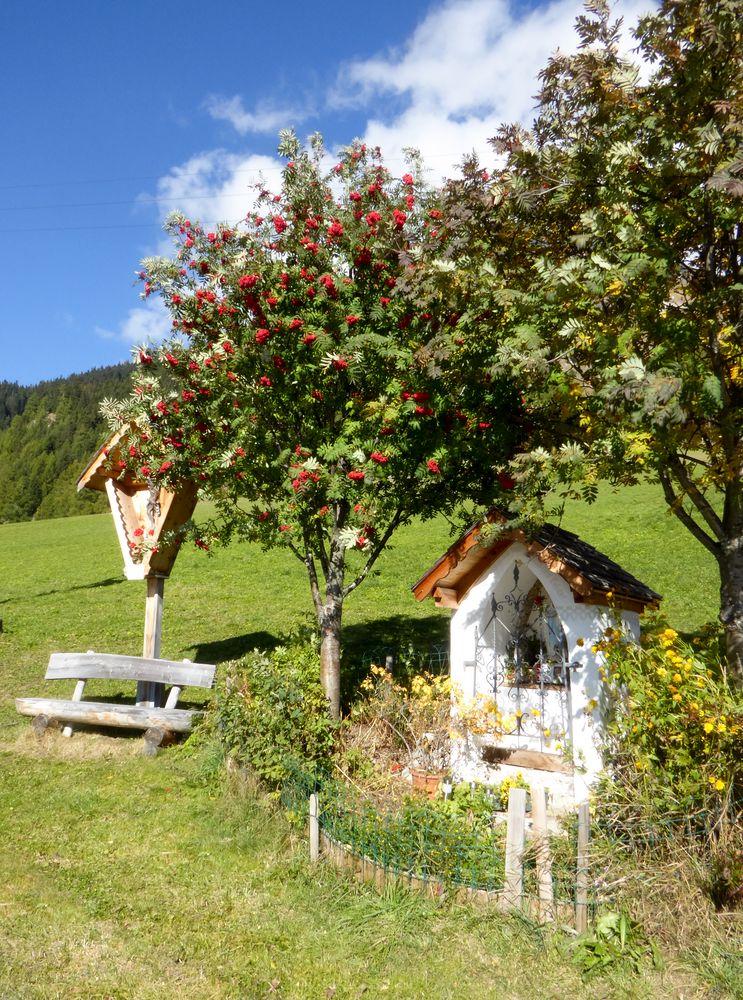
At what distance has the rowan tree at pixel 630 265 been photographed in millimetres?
5816

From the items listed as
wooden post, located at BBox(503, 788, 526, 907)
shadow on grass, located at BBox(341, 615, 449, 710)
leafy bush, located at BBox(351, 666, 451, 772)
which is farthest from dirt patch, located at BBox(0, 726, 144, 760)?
wooden post, located at BBox(503, 788, 526, 907)

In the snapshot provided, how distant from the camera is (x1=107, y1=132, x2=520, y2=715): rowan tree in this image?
312 inches

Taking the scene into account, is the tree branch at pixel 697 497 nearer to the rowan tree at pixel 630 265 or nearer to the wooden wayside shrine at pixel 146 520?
the rowan tree at pixel 630 265

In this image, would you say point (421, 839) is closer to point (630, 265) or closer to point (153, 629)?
point (630, 265)

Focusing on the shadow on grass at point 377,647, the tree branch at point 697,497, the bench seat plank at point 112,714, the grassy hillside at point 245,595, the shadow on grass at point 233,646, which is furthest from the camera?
the grassy hillside at point 245,595

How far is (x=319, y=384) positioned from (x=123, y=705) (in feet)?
18.9

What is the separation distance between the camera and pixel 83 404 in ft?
432

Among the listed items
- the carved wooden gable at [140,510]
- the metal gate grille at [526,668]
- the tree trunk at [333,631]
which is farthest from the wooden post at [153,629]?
the metal gate grille at [526,668]

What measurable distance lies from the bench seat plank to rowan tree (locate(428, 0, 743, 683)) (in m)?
5.95

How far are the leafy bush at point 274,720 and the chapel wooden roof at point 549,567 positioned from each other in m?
1.88

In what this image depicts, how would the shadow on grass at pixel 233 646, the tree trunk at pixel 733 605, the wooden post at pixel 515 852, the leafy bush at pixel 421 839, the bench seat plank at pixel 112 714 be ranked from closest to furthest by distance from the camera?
the wooden post at pixel 515 852 → the leafy bush at pixel 421 839 → the tree trunk at pixel 733 605 → the bench seat plank at pixel 112 714 → the shadow on grass at pixel 233 646

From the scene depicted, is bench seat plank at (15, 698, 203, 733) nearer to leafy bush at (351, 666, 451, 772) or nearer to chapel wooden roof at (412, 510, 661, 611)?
leafy bush at (351, 666, 451, 772)

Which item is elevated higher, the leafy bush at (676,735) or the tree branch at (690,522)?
the tree branch at (690,522)

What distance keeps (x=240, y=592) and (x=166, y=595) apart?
7.43 feet
